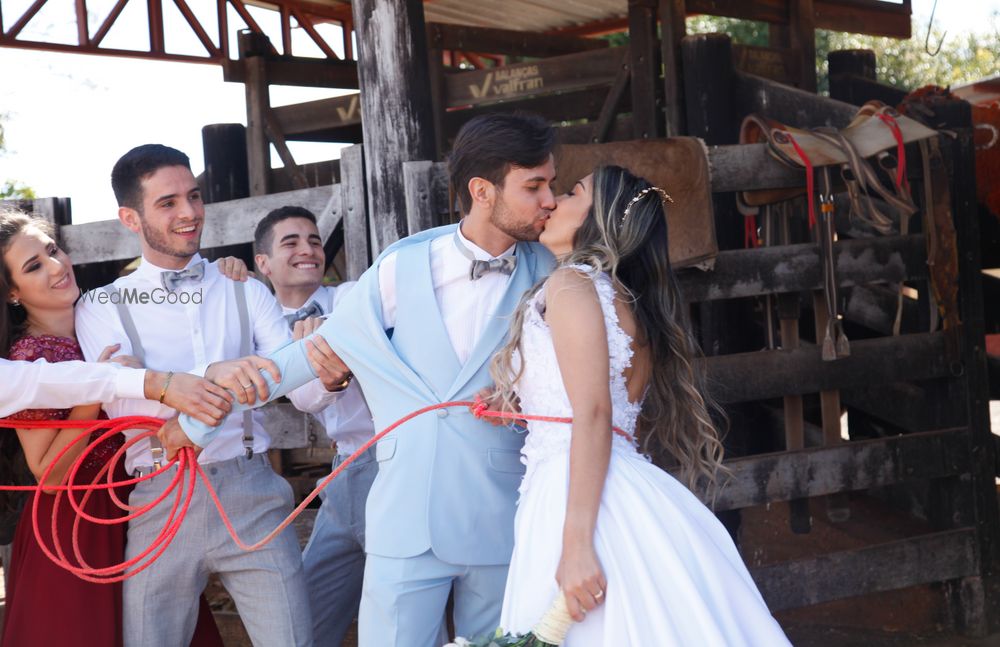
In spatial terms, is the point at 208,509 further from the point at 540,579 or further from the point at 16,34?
the point at 16,34

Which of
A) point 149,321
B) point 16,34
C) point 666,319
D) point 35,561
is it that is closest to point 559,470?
point 666,319

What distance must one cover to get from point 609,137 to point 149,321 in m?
3.59

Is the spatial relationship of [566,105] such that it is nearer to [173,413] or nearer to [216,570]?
[173,413]

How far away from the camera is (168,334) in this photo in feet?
10.7

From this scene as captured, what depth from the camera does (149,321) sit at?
3258mm

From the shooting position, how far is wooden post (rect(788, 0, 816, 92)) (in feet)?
22.2

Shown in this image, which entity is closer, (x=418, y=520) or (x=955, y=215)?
(x=418, y=520)

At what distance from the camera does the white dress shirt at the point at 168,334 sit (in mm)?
3238

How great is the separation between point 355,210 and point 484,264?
4.50 feet

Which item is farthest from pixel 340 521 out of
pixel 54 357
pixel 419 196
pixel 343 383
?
pixel 419 196

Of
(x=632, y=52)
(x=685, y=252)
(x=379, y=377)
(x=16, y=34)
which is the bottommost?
(x=379, y=377)

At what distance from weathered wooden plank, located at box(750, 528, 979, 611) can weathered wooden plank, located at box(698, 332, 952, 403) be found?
2.23ft

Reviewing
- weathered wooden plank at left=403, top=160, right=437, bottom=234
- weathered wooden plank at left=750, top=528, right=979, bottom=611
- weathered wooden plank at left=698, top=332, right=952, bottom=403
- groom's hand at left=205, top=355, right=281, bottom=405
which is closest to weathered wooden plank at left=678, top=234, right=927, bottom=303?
weathered wooden plank at left=698, top=332, right=952, bottom=403

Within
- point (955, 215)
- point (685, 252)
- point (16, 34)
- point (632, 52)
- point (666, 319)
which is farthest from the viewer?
point (16, 34)
